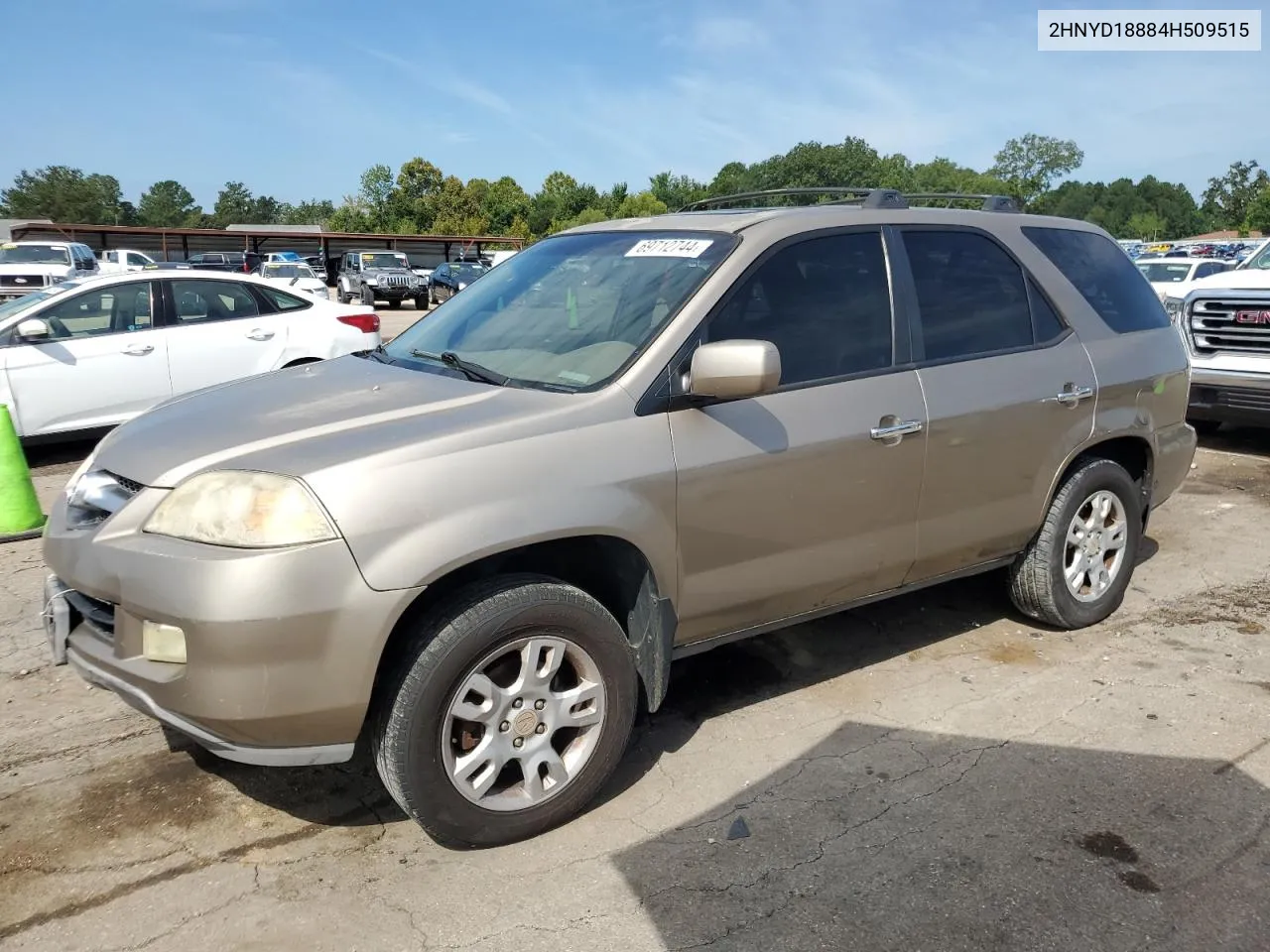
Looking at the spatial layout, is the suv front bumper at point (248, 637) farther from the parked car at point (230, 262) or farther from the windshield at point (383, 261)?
the parked car at point (230, 262)

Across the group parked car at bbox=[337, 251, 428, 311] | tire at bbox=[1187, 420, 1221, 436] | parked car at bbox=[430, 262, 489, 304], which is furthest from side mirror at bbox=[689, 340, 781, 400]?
parked car at bbox=[430, 262, 489, 304]

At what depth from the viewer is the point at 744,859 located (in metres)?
2.86

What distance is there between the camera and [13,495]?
5.93 m

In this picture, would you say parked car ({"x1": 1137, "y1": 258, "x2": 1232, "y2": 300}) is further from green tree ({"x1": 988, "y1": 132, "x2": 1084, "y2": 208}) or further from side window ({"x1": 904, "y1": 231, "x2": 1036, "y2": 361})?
green tree ({"x1": 988, "y1": 132, "x2": 1084, "y2": 208})

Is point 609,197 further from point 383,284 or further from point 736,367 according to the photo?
point 736,367

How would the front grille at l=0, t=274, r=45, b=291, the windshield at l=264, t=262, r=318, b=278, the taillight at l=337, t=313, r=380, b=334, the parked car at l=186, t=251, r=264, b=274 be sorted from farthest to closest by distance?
1. the parked car at l=186, t=251, r=264, b=274
2. the windshield at l=264, t=262, r=318, b=278
3. the front grille at l=0, t=274, r=45, b=291
4. the taillight at l=337, t=313, r=380, b=334

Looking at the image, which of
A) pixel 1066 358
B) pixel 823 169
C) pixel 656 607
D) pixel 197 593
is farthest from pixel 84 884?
pixel 823 169

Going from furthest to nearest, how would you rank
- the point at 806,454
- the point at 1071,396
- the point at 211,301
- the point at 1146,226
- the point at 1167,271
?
the point at 1146,226
the point at 1167,271
the point at 211,301
the point at 1071,396
the point at 806,454

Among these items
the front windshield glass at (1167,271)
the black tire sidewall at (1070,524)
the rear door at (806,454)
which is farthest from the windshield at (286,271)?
the rear door at (806,454)

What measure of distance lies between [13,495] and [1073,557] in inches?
234

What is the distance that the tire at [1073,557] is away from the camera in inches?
169

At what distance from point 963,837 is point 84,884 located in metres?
2.53

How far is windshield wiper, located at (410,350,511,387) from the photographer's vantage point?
326 centimetres

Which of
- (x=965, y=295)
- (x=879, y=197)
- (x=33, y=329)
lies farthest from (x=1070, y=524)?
(x=33, y=329)
